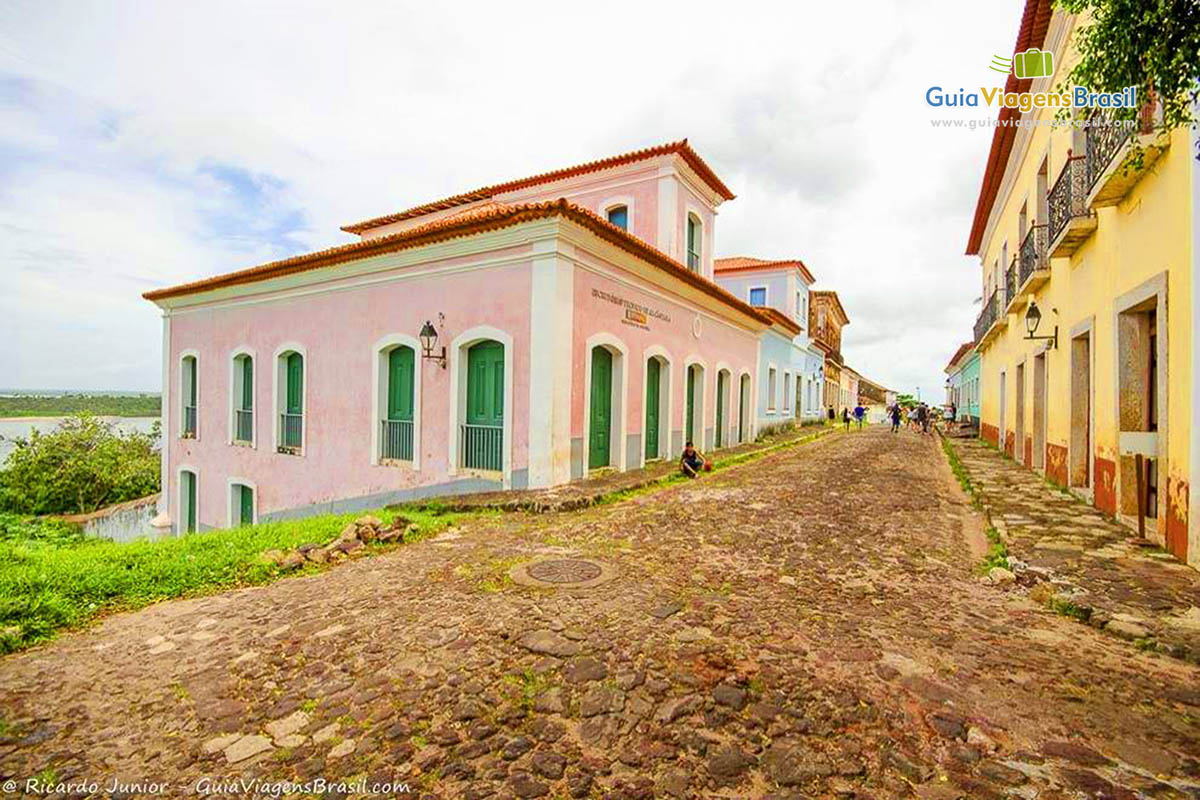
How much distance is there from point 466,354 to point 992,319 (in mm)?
15249

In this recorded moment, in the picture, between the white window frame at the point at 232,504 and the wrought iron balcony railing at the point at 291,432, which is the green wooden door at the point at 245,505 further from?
the wrought iron balcony railing at the point at 291,432

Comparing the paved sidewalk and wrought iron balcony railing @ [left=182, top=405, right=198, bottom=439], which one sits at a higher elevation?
wrought iron balcony railing @ [left=182, top=405, right=198, bottom=439]

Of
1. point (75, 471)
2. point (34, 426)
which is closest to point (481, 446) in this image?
point (75, 471)

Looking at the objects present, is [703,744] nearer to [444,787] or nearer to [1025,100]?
→ [444,787]

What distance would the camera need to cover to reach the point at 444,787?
2211 mm

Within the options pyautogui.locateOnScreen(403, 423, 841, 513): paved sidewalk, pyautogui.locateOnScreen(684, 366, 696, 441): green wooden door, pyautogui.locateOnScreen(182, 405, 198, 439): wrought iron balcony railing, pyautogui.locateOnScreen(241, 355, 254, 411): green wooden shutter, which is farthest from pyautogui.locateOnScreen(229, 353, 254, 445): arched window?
pyautogui.locateOnScreen(684, 366, 696, 441): green wooden door

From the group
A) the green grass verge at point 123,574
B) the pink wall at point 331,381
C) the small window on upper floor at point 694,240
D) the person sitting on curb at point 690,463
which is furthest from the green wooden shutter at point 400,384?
the small window on upper floor at point 694,240

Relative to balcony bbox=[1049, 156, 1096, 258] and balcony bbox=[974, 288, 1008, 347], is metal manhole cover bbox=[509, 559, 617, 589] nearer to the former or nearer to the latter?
balcony bbox=[1049, 156, 1096, 258]

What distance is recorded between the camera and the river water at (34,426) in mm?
22328

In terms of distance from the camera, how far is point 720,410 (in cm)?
1578

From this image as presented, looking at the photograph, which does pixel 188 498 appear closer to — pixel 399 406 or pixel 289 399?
pixel 289 399

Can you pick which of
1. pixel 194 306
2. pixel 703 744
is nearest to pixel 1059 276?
pixel 703 744

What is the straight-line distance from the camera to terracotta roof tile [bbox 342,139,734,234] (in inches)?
539

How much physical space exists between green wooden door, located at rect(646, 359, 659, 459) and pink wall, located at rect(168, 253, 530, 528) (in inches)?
153
